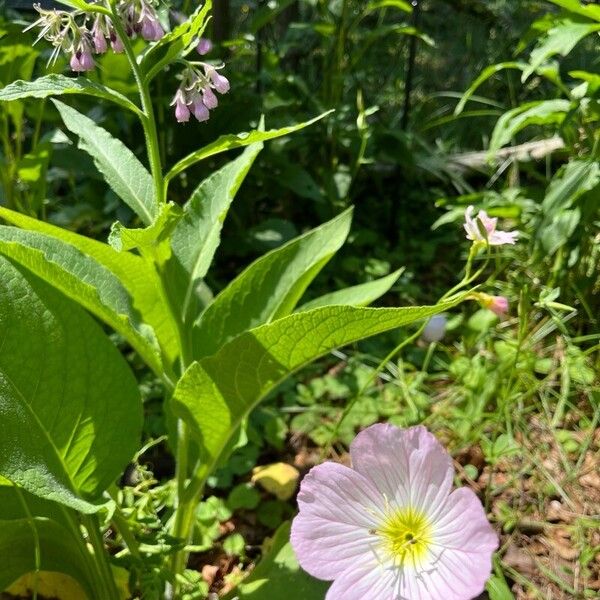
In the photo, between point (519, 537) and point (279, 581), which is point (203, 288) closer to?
point (279, 581)

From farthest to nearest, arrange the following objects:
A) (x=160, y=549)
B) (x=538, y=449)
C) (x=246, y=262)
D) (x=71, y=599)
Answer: (x=246, y=262)
(x=538, y=449)
(x=71, y=599)
(x=160, y=549)

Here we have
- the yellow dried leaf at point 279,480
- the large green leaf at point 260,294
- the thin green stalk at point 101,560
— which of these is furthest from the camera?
the yellow dried leaf at point 279,480

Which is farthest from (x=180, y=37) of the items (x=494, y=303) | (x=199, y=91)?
(x=494, y=303)

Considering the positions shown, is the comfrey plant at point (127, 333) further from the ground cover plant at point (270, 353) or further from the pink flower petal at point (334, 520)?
the pink flower petal at point (334, 520)

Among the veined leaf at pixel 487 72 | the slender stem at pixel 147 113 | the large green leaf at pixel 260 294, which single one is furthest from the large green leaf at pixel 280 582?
the veined leaf at pixel 487 72

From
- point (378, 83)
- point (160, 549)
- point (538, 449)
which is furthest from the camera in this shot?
point (378, 83)

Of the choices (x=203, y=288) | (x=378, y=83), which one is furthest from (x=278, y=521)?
(x=378, y=83)

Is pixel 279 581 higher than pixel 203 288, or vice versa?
pixel 203 288

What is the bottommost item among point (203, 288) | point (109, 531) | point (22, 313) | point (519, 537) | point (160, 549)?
point (519, 537)
